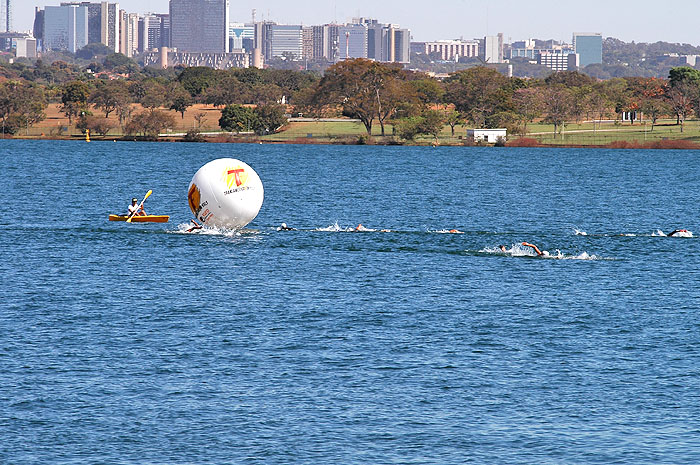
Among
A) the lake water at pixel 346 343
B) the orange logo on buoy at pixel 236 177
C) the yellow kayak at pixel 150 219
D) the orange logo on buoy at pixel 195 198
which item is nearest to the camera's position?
the lake water at pixel 346 343

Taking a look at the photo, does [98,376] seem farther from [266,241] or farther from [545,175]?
[545,175]

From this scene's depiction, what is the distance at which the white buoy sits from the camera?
52.6 meters

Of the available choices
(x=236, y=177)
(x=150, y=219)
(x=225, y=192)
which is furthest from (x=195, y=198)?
(x=150, y=219)

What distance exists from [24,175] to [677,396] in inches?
4199

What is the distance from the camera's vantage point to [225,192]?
53062mm

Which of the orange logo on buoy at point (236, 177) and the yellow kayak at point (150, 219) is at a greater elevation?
the orange logo on buoy at point (236, 177)

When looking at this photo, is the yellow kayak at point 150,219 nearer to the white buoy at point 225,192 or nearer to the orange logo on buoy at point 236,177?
the white buoy at point 225,192

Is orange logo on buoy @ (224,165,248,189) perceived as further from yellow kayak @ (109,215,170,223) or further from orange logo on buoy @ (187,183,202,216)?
yellow kayak @ (109,215,170,223)

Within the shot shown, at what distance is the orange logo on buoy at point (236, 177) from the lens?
52.5 meters

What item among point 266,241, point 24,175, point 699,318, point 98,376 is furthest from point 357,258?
point 24,175

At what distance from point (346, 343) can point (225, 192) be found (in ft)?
63.4

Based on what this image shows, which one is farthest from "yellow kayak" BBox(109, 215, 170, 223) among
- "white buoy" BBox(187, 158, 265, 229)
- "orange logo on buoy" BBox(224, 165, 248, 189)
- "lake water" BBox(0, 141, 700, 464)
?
"orange logo on buoy" BBox(224, 165, 248, 189)

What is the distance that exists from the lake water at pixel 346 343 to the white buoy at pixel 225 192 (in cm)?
217

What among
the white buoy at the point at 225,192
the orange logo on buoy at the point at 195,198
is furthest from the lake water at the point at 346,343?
the orange logo on buoy at the point at 195,198
